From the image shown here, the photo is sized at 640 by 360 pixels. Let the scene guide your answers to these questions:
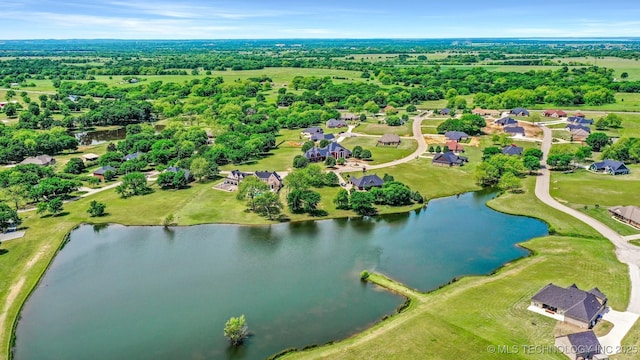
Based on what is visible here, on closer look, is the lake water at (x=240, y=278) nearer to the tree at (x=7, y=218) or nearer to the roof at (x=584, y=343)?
the tree at (x=7, y=218)

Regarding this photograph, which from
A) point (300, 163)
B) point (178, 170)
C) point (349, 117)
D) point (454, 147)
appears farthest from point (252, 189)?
point (349, 117)

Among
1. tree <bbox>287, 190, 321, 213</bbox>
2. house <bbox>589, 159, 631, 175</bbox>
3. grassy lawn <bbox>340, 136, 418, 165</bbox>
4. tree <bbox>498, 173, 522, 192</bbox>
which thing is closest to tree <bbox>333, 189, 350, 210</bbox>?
tree <bbox>287, 190, 321, 213</bbox>

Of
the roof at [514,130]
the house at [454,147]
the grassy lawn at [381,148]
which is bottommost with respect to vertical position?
the grassy lawn at [381,148]

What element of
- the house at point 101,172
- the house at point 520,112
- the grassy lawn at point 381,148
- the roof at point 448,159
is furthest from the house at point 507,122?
the house at point 101,172

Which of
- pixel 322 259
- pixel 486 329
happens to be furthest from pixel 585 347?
pixel 322 259

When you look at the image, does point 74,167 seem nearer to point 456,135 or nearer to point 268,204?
point 268,204

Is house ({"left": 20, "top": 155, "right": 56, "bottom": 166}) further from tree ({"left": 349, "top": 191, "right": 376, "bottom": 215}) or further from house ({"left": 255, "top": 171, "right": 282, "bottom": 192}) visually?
tree ({"left": 349, "top": 191, "right": 376, "bottom": 215})
